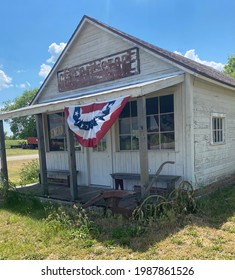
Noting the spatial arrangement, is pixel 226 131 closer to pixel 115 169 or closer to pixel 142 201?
pixel 115 169

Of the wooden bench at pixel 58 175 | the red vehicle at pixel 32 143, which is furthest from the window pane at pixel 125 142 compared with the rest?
the red vehicle at pixel 32 143

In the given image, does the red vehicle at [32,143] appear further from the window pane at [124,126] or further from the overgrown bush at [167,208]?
the overgrown bush at [167,208]

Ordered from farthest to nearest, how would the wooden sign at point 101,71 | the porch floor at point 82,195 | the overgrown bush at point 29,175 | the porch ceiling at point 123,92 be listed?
the overgrown bush at point 29,175, the wooden sign at point 101,71, the porch floor at point 82,195, the porch ceiling at point 123,92

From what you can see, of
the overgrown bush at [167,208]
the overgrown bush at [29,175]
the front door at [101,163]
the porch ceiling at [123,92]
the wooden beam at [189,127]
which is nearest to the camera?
the overgrown bush at [167,208]

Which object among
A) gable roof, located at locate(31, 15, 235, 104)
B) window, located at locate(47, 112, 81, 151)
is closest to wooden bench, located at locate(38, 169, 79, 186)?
window, located at locate(47, 112, 81, 151)

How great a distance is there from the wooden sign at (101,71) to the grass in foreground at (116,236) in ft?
14.7

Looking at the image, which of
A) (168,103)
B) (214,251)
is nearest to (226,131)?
(168,103)

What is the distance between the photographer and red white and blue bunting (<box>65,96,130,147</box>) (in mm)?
5645

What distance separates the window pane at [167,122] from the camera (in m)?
7.02

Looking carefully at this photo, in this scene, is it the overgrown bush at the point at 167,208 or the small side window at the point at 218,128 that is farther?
the small side window at the point at 218,128

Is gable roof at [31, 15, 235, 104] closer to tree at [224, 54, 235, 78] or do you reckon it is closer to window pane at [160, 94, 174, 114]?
window pane at [160, 94, 174, 114]

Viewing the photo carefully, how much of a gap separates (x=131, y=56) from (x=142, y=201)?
15.2 ft

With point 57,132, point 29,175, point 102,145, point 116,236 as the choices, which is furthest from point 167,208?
point 29,175
